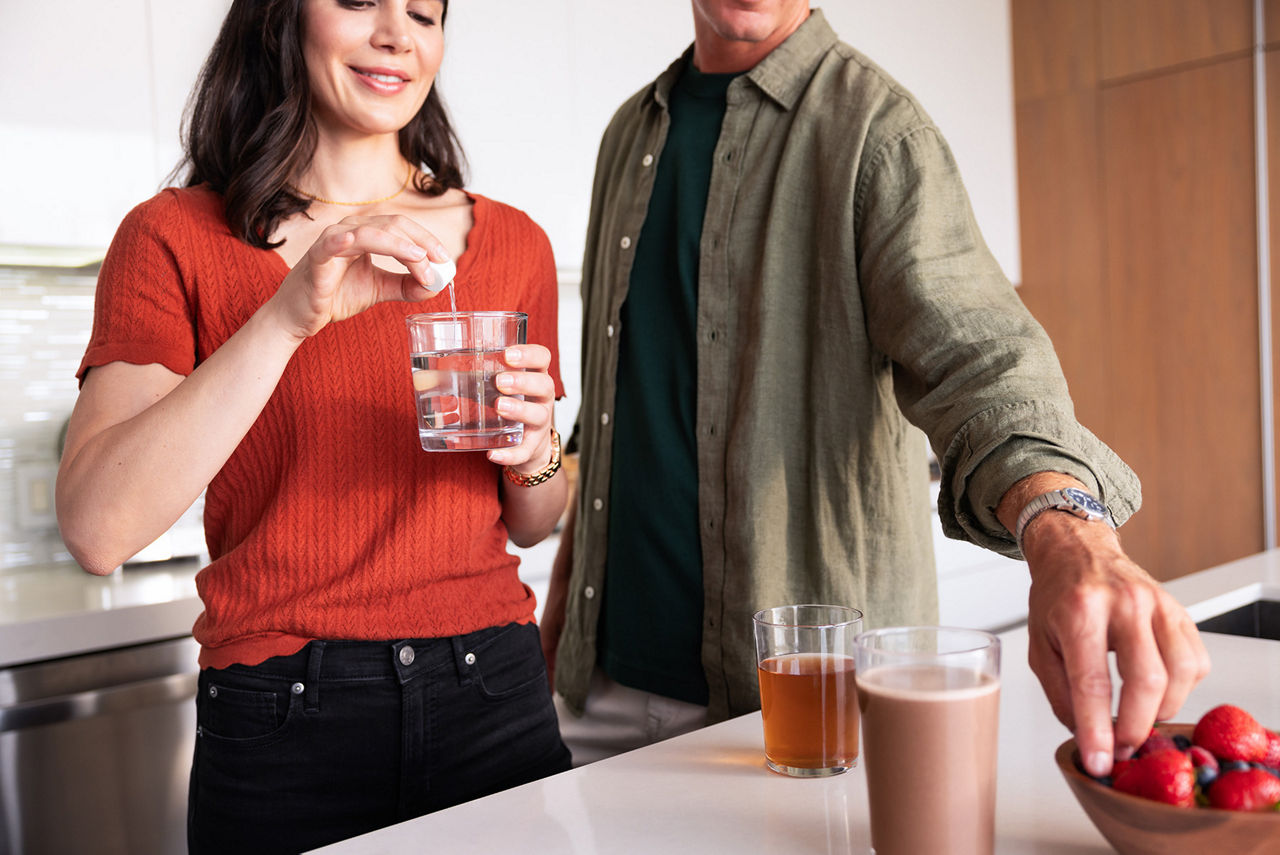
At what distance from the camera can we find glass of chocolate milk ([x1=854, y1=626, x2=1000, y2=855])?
715 millimetres

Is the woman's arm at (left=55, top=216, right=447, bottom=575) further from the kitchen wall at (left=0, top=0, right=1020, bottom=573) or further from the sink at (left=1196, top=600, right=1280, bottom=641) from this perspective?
the kitchen wall at (left=0, top=0, right=1020, bottom=573)

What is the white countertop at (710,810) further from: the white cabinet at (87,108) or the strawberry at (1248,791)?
the white cabinet at (87,108)

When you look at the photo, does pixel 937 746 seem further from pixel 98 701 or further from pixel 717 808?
pixel 98 701

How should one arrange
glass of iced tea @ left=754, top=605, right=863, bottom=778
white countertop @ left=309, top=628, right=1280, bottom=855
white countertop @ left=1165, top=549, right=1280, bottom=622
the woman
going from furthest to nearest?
white countertop @ left=1165, top=549, right=1280, bottom=622 → the woman → glass of iced tea @ left=754, top=605, right=863, bottom=778 → white countertop @ left=309, top=628, right=1280, bottom=855

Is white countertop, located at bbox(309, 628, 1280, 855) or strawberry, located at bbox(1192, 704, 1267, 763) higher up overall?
strawberry, located at bbox(1192, 704, 1267, 763)

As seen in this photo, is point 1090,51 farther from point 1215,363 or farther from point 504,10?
point 504,10

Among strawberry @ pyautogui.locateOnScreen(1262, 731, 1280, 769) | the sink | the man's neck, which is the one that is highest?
the man's neck

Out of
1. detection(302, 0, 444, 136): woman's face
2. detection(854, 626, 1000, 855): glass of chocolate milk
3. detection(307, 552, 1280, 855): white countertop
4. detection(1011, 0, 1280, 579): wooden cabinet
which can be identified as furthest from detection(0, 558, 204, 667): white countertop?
detection(1011, 0, 1280, 579): wooden cabinet

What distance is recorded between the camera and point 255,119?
1.27m

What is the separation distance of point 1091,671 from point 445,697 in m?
0.69

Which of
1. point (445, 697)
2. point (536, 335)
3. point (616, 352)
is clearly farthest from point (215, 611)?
point (616, 352)

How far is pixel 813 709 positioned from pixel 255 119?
906 millimetres

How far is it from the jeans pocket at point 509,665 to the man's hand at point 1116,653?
62 centimetres

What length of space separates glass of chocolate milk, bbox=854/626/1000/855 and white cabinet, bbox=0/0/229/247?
7.13 ft
